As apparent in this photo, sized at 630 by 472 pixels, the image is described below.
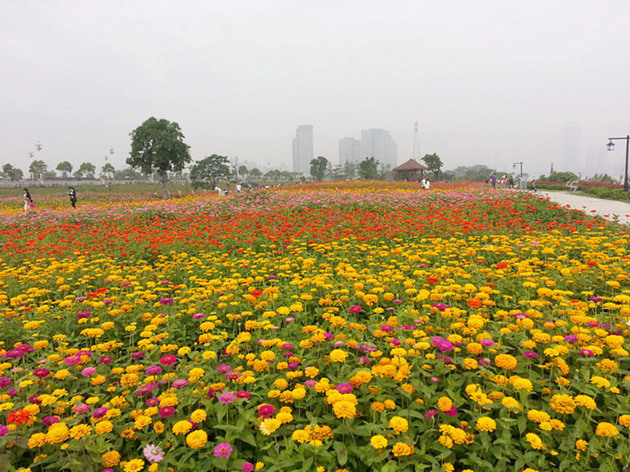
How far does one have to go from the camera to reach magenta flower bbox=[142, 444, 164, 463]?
5.94 ft

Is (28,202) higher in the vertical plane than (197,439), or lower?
higher

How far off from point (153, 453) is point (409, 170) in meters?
41.6

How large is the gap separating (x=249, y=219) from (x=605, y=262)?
325 inches

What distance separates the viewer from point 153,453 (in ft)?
6.07

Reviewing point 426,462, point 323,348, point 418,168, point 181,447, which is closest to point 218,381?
point 181,447

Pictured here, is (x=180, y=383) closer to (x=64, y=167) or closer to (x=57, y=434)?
(x=57, y=434)

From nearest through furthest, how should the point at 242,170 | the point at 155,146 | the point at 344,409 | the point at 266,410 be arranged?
the point at 344,409, the point at 266,410, the point at 155,146, the point at 242,170

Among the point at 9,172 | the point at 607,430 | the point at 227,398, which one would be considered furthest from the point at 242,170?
the point at 607,430

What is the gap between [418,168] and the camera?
39.9 meters

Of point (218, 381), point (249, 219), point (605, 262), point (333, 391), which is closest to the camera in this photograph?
point (333, 391)

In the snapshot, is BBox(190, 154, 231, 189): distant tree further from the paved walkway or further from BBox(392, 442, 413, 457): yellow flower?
BBox(392, 442, 413, 457): yellow flower

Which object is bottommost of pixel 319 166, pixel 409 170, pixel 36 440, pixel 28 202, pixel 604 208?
pixel 36 440

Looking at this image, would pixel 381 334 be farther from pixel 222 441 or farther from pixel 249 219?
pixel 249 219

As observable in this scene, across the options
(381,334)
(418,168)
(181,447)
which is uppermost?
(418,168)
